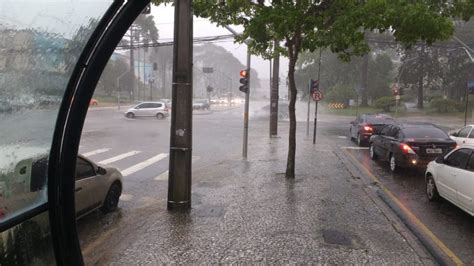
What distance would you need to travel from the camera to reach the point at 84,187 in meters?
7.55

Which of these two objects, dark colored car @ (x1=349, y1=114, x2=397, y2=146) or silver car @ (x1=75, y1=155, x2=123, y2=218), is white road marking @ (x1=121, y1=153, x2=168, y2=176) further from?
dark colored car @ (x1=349, y1=114, x2=397, y2=146)

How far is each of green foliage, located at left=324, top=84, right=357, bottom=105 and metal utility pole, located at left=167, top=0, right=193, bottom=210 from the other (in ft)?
230

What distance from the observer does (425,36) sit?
32.3 feet

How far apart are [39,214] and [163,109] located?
4070cm

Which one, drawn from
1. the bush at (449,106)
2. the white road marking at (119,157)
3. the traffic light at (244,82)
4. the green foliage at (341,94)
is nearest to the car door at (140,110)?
the white road marking at (119,157)

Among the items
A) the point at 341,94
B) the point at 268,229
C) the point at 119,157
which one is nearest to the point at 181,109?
the point at 268,229

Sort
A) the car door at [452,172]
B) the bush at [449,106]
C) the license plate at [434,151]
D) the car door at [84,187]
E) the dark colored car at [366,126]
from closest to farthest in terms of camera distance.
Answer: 1. the car door at [84,187]
2. the car door at [452,172]
3. the license plate at [434,151]
4. the dark colored car at [366,126]
5. the bush at [449,106]

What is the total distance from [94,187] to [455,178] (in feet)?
20.7

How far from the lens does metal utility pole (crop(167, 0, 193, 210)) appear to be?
27.1ft

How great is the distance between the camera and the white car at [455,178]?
7.88 metres

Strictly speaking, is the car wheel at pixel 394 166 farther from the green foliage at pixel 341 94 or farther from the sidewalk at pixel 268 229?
A: the green foliage at pixel 341 94

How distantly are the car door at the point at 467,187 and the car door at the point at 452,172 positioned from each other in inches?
4.8

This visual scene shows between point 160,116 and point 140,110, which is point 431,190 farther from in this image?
point 140,110

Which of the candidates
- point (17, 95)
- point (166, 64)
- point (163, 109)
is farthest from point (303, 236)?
point (166, 64)
